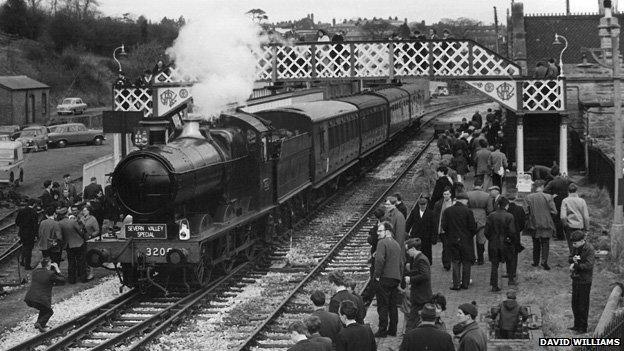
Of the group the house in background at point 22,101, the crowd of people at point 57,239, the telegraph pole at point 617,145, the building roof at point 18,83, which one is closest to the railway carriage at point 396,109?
the crowd of people at point 57,239

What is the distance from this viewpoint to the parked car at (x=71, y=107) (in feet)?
194

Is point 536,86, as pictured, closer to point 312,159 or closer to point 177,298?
point 312,159

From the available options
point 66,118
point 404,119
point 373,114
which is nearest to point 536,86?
point 373,114

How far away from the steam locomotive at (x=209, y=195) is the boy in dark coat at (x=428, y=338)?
7.04m

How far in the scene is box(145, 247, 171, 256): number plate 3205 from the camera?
14477 millimetres

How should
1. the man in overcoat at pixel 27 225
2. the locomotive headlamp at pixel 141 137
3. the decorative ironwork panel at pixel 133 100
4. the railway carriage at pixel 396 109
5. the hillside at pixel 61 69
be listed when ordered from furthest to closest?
1. the hillside at pixel 61 69
2. the railway carriage at pixel 396 109
3. the decorative ironwork panel at pixel 133 100
4. the man in overcoat at pixel 27 225
5. the locomotive headlamp at pixel 141 137

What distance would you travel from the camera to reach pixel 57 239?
1630 centimetres

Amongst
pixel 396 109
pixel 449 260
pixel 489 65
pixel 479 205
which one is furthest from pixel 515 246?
pixel 396 109

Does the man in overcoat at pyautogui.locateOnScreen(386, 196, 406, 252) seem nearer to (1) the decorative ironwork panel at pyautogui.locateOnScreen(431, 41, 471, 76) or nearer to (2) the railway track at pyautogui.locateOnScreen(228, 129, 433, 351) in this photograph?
(2) the railway track at pyautogui.locateOnScreen(228, 129, 433, 351)

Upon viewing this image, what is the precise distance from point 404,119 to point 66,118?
80.5ft

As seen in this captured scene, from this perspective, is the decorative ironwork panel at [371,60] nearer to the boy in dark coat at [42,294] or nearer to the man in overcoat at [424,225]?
the man in overcoat at [424,225]

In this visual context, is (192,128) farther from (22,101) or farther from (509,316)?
(22,101)

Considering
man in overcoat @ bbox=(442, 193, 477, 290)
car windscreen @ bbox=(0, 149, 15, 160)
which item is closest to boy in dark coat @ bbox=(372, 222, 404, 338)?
man in overcoat @ bbox=(442, 193, 477, 290)

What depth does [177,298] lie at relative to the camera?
49.1 ft
